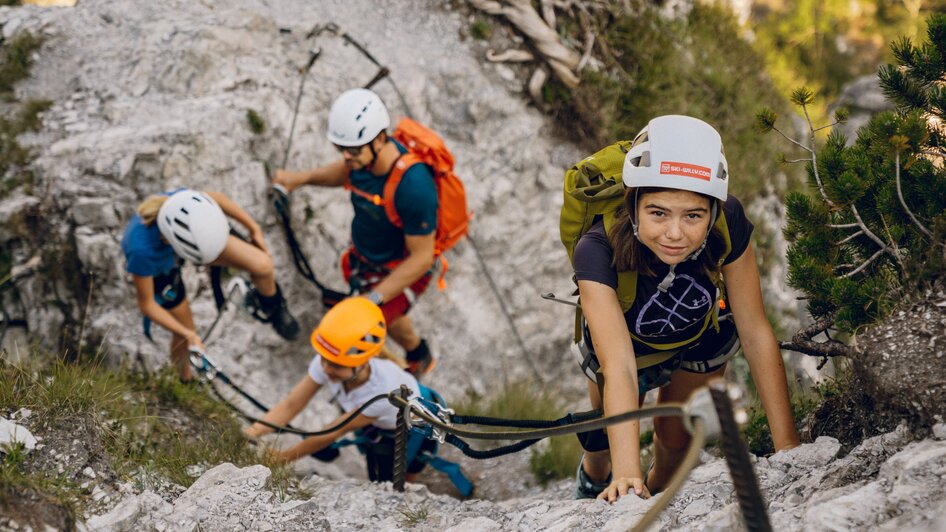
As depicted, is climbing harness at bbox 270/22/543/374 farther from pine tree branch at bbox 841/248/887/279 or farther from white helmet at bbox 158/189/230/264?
pine tree branch at bbox 841/248/887/279

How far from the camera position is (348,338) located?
5.41m

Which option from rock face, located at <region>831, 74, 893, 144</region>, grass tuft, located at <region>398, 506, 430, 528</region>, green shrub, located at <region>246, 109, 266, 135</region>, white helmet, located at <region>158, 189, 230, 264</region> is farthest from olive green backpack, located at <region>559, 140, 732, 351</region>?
rock face, located at <region>831, 74, 893, 144</region>

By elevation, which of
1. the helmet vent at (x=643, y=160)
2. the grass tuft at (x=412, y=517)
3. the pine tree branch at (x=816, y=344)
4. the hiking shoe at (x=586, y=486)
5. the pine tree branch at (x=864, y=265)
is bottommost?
the hiking shoe at (x=586, y=486)

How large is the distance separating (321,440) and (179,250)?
68.1 inches

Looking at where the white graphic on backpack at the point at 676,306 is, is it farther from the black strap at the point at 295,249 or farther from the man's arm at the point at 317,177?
the black strap at the point at 295,249

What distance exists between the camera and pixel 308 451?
17.7ft

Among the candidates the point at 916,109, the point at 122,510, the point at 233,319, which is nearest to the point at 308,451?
the point at 122,510

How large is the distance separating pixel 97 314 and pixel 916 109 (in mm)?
6141

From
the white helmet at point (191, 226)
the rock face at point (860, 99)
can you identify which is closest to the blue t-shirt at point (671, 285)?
the white helmet at point (191, 226)

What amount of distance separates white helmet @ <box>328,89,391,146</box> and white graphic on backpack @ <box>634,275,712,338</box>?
3.16 meters

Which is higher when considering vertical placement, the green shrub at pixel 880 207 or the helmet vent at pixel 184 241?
the helmet vent at pixel 184 241

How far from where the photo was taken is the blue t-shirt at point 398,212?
246 inches

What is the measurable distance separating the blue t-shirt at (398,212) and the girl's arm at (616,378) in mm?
2930

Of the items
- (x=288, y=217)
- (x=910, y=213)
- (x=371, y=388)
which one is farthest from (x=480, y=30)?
(x=910, y=213)
